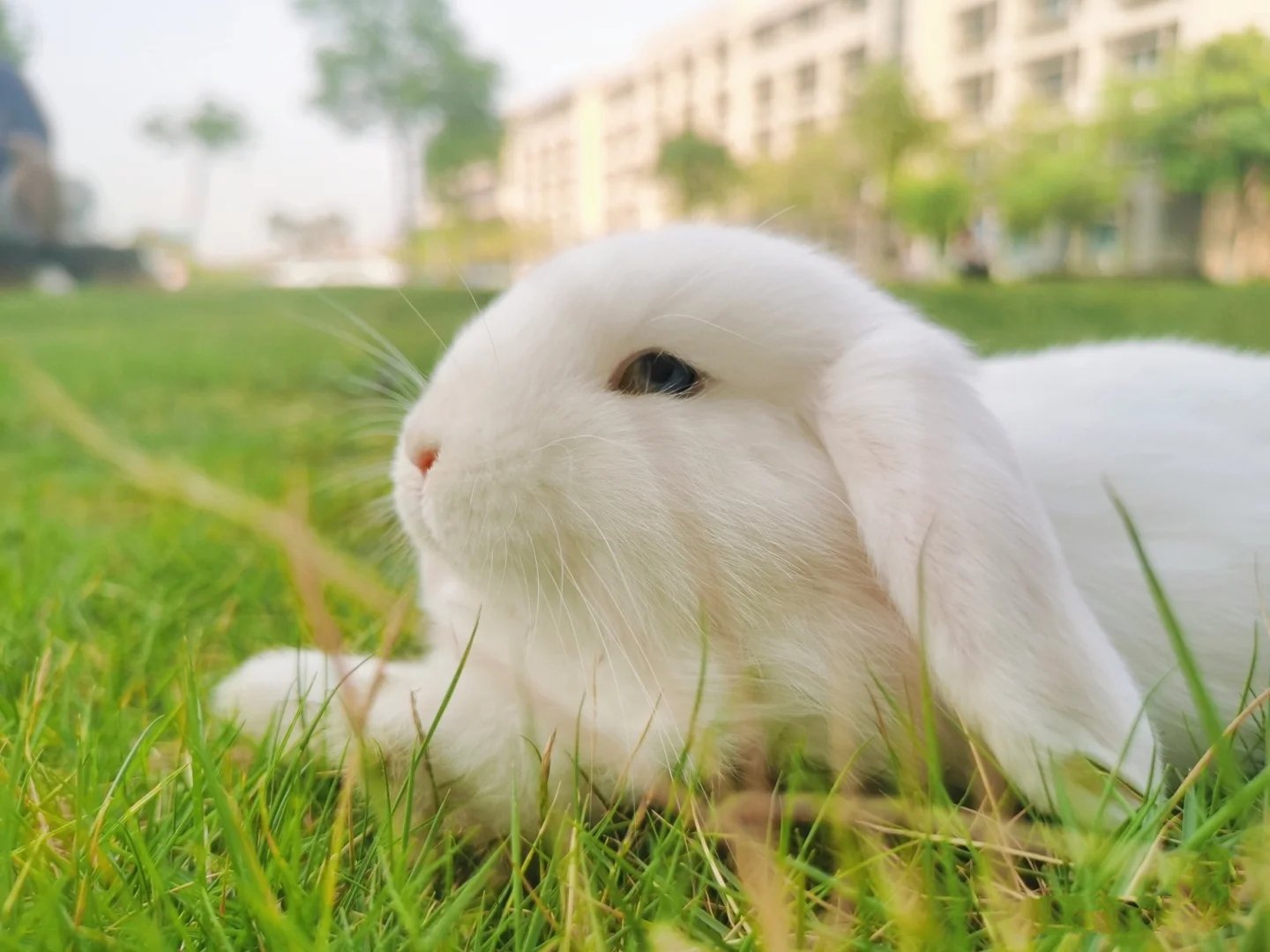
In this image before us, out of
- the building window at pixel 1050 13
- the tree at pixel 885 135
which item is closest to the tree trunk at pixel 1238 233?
the building window at pixel 1050 13

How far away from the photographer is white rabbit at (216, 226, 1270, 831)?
0.99 m

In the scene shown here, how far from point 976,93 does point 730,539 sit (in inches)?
253

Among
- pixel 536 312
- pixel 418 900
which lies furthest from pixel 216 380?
pixel 418 900

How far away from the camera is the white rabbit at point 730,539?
99cm

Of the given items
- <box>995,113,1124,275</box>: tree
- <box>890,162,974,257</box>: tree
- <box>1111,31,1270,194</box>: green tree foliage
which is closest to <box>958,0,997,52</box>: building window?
<box>995,113,1124,275</box>: tree

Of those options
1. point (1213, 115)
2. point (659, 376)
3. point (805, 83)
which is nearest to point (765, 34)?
point (805, 83)

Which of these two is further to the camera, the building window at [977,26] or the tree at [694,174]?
the tree at [694,174]

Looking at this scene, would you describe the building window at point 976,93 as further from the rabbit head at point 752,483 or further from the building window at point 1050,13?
the rabbit head at point 752,483

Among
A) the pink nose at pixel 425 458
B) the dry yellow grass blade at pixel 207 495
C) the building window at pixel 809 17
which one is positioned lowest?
the dry yellow grass blade at pixel 207 495

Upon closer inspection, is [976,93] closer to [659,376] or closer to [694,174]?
[694,174]

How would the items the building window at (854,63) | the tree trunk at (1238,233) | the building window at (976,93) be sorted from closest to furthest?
the tree trunk at (1238,233) → the building window at (976,93) → the building window at (854,63)

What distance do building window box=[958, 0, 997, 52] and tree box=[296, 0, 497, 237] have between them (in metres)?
3.42

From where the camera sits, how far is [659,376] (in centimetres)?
116

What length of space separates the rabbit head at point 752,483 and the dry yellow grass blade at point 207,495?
0.73ft
